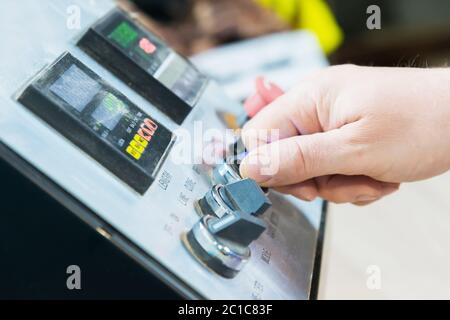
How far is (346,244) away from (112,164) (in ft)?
1.19

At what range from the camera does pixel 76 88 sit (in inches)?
19.8

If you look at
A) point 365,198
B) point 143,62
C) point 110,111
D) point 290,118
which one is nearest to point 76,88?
point 110,111

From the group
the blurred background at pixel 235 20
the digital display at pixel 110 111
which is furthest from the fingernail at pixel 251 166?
the blurred background at pixel 235 20

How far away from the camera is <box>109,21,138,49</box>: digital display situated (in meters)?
0.62

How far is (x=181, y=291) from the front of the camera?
1.48ft

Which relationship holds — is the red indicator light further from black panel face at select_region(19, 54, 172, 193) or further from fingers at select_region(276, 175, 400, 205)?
fingers at select_region(276, 175, 400, 205)

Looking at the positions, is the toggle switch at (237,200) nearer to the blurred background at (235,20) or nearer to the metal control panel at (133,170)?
the metal control panel at (133,170)

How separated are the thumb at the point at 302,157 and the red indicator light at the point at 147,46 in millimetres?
170

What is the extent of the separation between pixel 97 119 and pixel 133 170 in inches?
2.1

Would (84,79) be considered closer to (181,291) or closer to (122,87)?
(122,87)

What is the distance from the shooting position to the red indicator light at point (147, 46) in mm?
650

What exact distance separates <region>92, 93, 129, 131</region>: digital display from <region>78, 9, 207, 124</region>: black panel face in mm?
63

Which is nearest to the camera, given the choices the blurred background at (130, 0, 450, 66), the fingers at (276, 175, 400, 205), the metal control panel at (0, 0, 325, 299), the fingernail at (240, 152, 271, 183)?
the metal control panel at (0, 0, 325, 299)

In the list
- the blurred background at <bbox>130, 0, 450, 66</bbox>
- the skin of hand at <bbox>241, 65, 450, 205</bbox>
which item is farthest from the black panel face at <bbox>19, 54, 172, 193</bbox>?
the blurred background at <bbox>130, 0, 450, 66</bbox>
